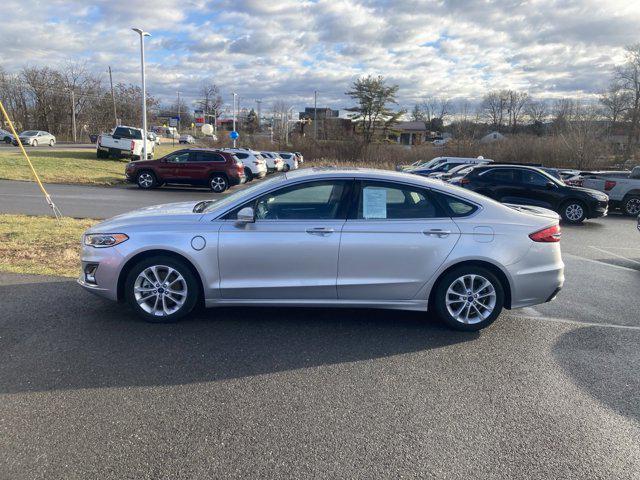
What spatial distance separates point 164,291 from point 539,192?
42.5 feet

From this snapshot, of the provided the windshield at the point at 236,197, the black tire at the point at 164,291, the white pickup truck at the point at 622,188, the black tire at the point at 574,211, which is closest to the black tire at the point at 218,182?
the black tire at the point at 574,211

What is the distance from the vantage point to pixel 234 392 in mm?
3547

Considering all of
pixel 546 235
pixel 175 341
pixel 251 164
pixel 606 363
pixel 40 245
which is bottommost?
pixel 606 363

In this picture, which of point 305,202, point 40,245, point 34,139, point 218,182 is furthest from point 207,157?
point 34,139

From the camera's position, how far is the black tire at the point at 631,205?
54.8 feet

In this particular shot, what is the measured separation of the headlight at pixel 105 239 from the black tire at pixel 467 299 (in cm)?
308

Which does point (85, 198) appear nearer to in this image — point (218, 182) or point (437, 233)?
point (218, 182)

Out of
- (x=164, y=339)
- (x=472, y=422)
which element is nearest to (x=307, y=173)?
(x=164, y=339)

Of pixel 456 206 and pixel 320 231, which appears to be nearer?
pixel 320 231

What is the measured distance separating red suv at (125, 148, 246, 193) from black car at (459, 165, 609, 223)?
10.2m

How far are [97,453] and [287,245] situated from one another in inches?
92.4

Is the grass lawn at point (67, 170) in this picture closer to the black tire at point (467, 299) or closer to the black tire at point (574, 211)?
the black tire at point (574, 211)

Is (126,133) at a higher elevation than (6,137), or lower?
lower

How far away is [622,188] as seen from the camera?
16703 mm
